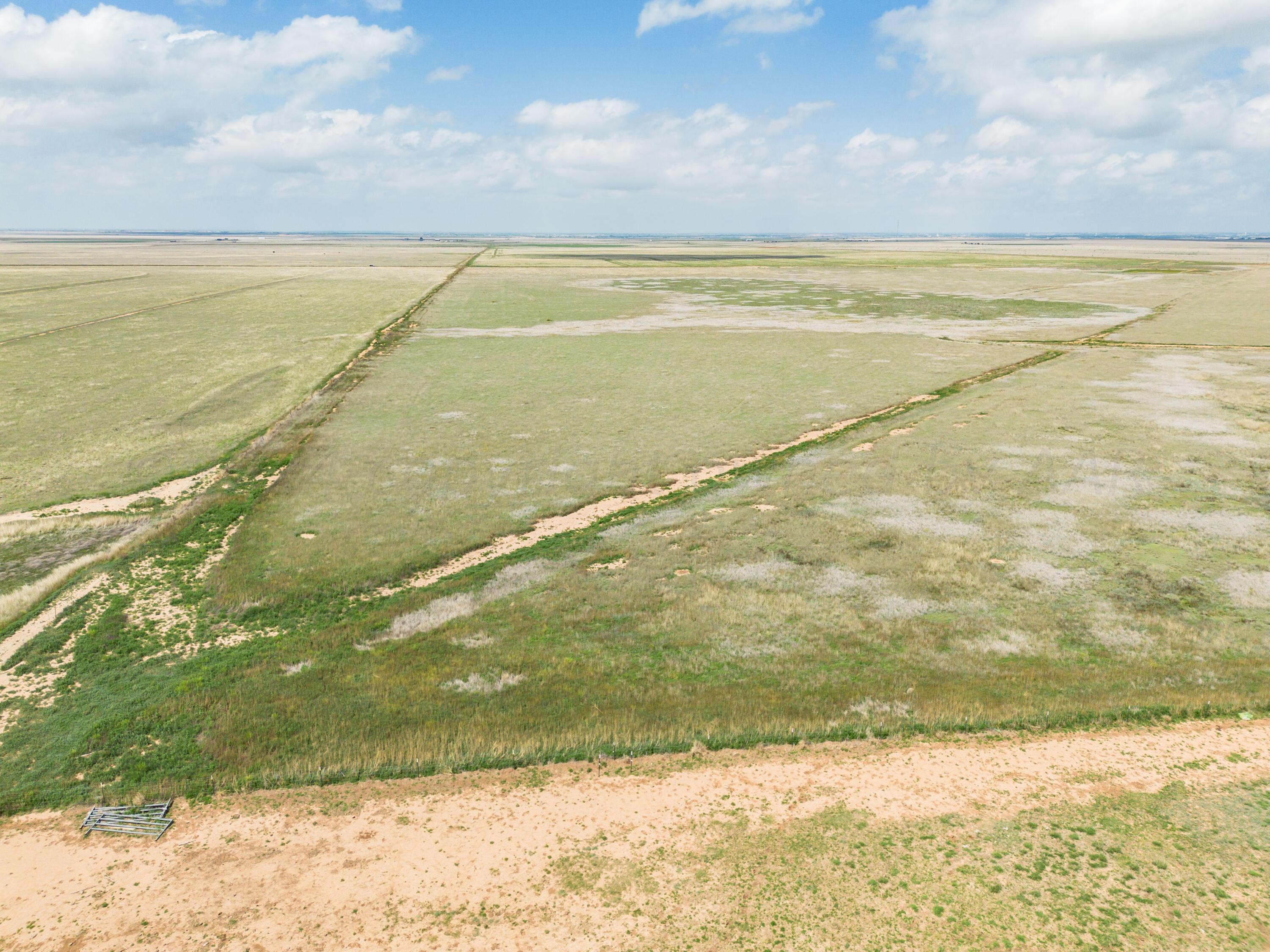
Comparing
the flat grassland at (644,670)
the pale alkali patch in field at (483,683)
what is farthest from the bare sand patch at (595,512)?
the pale alkali patch in field at (483,683)

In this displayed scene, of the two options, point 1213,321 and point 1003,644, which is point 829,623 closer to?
point 1003,644

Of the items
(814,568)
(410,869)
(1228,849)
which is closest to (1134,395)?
(814,568)

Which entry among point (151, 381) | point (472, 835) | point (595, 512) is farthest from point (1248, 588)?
point (151, 381)

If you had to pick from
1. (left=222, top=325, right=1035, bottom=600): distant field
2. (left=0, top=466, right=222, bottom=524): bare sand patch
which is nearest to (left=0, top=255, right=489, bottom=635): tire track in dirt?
(left=0, top=466, right=222, bottom=524): bare sand patch

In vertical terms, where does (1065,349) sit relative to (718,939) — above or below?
above

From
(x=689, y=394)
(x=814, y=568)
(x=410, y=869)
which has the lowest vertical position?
(x=410, y=869)

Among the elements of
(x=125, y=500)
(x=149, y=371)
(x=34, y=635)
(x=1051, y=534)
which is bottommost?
(x=34, y=635)

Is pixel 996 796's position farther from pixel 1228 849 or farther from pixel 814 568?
pixel 814 568
